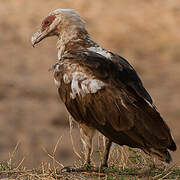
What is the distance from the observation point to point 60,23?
842cm

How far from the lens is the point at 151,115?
23.9 ft

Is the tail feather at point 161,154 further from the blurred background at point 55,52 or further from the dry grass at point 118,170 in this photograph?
the blurred background at point 55,52

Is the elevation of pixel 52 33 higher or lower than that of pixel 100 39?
lower

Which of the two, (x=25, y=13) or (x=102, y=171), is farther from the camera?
(x=25, y=13)

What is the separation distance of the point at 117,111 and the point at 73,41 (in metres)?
1.33

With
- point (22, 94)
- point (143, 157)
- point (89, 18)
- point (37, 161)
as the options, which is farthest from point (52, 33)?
point (89, 18)

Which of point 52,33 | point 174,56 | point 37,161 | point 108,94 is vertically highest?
point 174,56

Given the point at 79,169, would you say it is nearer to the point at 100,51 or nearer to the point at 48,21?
the point at 100,51

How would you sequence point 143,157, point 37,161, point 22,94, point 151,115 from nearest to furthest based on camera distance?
point 151,115, point 143,157, point 37,161, point 22,94

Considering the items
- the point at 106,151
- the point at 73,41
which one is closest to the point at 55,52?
the point at 73,41

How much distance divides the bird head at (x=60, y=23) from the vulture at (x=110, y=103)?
0.64 m

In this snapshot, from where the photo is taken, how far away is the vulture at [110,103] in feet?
23.7

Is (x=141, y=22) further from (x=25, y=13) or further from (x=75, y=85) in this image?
(x=75, y=85)

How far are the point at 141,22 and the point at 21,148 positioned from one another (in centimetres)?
621
